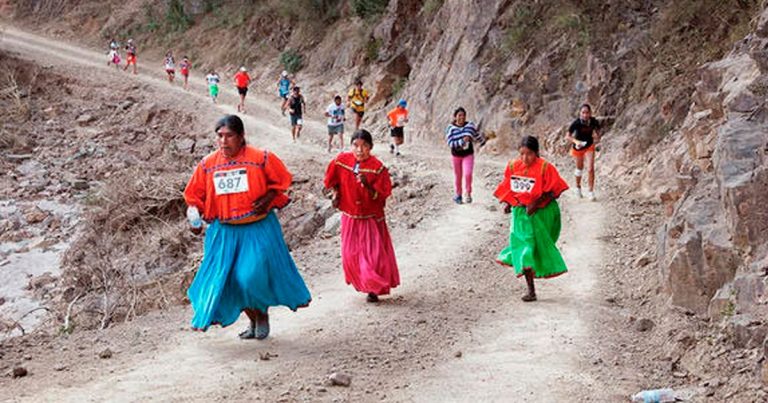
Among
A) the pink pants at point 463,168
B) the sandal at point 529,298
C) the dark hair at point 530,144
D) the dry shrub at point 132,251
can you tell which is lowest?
the dry shrub at point 132,251

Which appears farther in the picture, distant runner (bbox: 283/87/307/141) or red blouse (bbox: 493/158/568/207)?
distant runner (bbox: 283/87/307/141)

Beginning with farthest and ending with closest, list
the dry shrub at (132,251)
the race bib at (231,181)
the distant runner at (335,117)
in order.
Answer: the distant runner at (335,117) → the dry shrub at (132,251) → the race bib at (231,181)

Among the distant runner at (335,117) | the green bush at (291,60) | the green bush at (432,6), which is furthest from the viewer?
the green bush at (291,60)

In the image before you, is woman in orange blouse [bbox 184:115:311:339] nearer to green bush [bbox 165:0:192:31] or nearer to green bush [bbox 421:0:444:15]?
green bush [bbox 421:0:444:15]

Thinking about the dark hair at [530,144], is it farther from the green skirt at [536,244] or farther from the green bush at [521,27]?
the green bush at [521,27]

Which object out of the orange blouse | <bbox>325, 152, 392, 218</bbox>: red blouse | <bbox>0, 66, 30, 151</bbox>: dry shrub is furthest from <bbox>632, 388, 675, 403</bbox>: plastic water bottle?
<bbox>0, 66, 30, 151</bbox>: dry shrub

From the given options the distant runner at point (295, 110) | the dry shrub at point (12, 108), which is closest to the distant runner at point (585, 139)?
the distant runner at point (295, 110)

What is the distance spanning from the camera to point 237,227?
6.75 meters

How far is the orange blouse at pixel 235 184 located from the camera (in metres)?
6.70

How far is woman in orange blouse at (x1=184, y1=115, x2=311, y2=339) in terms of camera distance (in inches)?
261

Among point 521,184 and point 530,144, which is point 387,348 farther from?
point 530,144

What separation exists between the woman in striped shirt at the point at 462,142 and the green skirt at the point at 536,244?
4.78 metres

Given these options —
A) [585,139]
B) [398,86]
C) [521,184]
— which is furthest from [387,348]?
[398,86]

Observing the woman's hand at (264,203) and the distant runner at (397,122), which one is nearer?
the woman's hand at (264,203)
